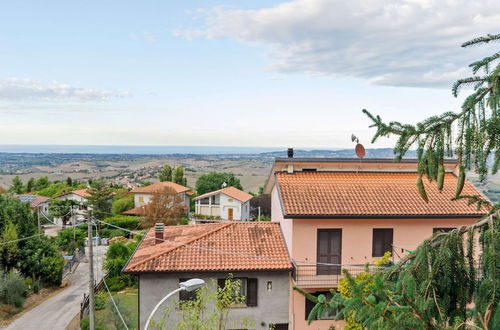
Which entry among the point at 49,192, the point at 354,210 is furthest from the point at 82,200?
the point at 354,210

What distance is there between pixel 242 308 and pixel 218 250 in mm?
2568

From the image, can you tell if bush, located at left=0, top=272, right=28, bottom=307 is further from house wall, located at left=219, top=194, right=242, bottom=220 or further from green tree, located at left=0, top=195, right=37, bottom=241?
house wall, located at left=219, top=194, right=242, bottom=220

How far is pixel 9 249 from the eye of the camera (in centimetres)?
2648

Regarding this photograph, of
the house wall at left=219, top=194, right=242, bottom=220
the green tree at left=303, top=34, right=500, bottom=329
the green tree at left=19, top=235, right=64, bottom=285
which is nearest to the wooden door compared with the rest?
the green tree at left=303, top=34, right=500, bottom=329

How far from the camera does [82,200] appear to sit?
64.2 metres

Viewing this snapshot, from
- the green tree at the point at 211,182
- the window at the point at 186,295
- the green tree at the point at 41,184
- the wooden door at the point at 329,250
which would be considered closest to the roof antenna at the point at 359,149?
the wooden door at the point at 329,250

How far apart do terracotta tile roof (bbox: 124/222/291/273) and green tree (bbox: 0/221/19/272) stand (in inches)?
475

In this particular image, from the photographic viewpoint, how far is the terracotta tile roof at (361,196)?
16578 mm

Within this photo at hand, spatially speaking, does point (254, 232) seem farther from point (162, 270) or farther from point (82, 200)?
point (82, 200)

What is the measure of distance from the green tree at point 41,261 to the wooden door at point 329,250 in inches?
834

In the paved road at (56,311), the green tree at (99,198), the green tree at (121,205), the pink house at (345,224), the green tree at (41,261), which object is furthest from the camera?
the green tree at (121,205)

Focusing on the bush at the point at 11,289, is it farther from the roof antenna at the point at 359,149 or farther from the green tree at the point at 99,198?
the green tree at the point at 99,198

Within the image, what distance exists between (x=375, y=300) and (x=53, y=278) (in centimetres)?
3083

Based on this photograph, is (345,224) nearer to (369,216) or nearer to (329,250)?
(369,216)
